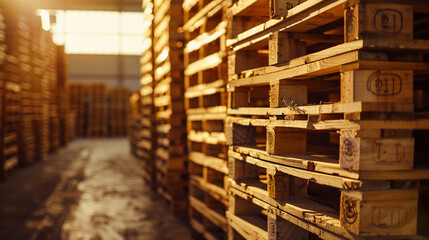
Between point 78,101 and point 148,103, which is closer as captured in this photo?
point 148,103

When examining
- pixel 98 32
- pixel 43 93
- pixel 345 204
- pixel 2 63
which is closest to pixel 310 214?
pixel 345 204

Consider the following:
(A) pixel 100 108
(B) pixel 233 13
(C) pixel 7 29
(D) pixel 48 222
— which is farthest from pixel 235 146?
(A) pixel 100 108

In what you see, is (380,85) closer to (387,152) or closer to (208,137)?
(387,152)

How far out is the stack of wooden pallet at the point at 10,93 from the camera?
8.77 meters

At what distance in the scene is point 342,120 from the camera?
2041mm

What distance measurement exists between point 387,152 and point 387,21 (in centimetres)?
60

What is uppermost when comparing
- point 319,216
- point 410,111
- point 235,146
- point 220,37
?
point 220,37

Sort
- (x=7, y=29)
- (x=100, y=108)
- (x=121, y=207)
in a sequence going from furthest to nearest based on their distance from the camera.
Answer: (x=100, y=108)
(x=7, y=29)
(x=121, y=207)

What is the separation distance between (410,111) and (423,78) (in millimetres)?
704

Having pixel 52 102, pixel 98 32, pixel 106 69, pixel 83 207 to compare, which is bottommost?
pixel 83 207

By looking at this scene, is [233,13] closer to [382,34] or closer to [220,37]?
[220,37]

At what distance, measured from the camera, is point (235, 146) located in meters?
3.25

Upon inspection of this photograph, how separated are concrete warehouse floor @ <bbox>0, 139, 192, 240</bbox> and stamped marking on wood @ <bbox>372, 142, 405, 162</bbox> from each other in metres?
3.11

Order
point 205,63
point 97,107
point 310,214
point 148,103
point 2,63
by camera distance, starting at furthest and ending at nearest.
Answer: point 97,107
point 2,63
point 148,103
point 205,63
point 310,214
